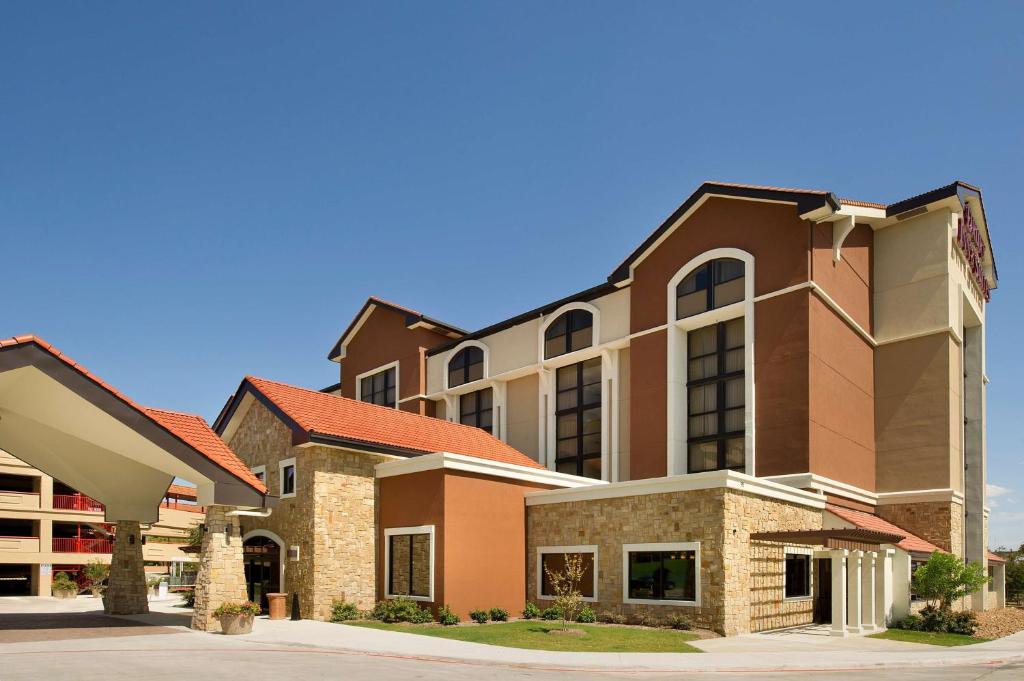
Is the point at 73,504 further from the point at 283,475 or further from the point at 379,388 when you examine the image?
the point at 283,475

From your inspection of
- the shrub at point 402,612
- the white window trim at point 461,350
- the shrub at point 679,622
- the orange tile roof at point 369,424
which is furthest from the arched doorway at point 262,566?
the white window trim at point 461,350

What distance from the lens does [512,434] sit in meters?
39.3

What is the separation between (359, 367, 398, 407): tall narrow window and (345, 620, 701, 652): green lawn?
22.2 metres

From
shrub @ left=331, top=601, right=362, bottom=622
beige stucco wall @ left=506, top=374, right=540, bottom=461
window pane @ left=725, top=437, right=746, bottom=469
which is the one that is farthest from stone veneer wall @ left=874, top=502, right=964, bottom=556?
shrub @ left=331, top=601, right=362, bottom=622

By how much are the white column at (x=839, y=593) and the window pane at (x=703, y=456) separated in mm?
8051

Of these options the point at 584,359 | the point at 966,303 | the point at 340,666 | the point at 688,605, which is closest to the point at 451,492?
the point at 688,605

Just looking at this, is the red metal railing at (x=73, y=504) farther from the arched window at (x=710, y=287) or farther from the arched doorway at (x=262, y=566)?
the arched window at (x=710, y=287)

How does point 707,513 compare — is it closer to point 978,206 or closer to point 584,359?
point 584,359

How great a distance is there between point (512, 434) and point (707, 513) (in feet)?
58.0

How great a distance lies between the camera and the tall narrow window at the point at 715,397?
30.3m

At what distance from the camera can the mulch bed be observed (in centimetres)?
2455

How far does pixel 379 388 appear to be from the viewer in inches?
1815

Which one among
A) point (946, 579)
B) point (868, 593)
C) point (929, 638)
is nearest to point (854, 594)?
point (868, 593)

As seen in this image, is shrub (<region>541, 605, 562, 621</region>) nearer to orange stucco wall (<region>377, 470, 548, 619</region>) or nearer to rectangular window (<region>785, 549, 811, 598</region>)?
orange stucco wall (<region>377, 470, 548, 619</region>)
